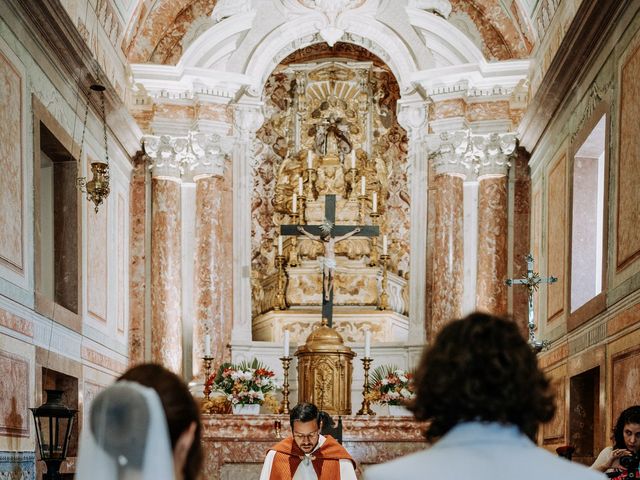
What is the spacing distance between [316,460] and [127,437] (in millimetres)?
5090

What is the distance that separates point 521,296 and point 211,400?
422 cm

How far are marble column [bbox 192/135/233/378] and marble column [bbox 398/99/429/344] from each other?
8.15ft

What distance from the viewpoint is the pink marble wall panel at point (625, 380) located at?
26.7ft

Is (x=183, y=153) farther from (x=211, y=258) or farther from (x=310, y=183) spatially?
(x=310, y=183)

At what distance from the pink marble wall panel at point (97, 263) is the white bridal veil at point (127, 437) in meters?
9.26

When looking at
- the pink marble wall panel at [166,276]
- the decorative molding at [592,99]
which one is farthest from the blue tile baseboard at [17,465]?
the decorative molding at [592,99]

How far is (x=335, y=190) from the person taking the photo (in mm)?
15414

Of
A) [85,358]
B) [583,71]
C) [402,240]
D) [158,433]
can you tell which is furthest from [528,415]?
[402,240]

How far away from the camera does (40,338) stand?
9727mm

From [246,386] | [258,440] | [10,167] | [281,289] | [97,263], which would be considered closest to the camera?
[10,167]

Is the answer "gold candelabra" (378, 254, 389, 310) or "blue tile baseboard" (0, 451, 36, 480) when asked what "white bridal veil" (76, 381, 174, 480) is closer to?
"blue tile baseboard" (0, 451, 36, 480)

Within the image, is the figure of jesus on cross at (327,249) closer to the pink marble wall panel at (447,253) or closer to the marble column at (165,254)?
the pink marble wall panel at (447,253)

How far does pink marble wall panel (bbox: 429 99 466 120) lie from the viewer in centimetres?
1387

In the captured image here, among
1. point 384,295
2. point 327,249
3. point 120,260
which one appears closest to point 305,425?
point 327,249
